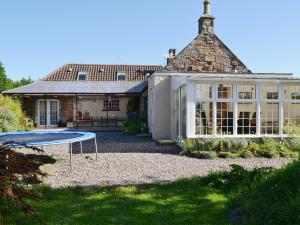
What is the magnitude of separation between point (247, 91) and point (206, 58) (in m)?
6.67

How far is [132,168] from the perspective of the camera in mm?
9078

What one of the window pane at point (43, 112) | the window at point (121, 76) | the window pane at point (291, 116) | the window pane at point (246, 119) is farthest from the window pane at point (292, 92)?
the window at point (121, 76)

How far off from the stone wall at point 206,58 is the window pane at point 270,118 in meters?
6.18

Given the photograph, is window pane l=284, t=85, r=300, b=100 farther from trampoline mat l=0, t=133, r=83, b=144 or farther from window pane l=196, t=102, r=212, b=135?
trampoline mat l=0, t=133, r=83, b=144

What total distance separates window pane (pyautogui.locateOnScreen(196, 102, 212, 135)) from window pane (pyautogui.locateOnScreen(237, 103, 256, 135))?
1174 millimetres

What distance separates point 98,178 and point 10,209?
2.77m

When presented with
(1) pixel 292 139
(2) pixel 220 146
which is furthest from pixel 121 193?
(1) pixel 292 139

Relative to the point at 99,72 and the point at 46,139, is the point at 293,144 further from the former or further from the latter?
the point at 99,72

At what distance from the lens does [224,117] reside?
1302 centimetres

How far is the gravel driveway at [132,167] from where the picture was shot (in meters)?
7.61

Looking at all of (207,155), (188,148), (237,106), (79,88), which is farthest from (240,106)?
(79,88)

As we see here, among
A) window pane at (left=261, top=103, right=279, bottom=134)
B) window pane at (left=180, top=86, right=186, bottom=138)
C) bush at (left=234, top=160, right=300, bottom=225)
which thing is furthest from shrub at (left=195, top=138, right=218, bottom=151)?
bush at (left=234, top=160, right=300, bottom=225)

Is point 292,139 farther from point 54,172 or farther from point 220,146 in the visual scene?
point 54,172

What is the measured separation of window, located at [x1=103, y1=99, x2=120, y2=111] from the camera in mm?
28359
